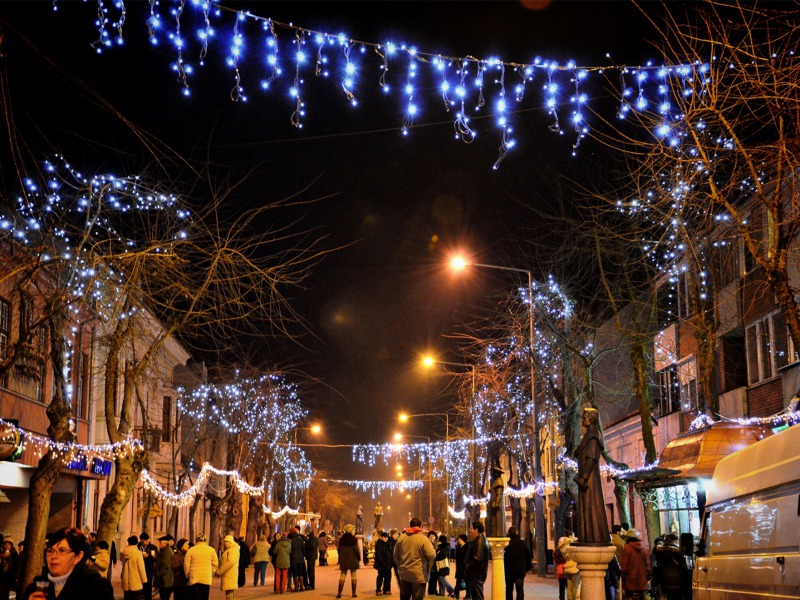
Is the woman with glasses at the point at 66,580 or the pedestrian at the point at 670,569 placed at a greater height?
the woman with glasses at the point at 66,580

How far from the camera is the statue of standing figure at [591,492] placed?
14.6 meters

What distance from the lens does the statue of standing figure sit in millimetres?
14594

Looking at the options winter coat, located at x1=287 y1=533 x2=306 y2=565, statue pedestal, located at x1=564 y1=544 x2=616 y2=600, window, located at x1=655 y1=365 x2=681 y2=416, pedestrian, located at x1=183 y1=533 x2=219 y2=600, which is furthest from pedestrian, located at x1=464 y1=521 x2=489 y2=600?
window, located at x1=655 y1=365 x2=681 y2=416

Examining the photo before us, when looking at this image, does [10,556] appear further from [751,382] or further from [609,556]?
[751,382]

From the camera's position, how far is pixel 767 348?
82.3ft

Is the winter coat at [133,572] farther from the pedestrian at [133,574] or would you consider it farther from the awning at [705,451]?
the awning at [705,451]

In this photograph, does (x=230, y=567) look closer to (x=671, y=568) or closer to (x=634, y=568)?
(x=634, y=568)

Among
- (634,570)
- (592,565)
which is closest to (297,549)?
(634,570)

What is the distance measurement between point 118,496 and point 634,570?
11179mm

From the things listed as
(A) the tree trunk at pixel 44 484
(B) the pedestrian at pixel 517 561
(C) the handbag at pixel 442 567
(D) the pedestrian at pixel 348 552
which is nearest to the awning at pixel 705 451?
(B) the pedestrian at pixel 517 561

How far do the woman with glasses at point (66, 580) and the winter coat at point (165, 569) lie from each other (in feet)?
47.4

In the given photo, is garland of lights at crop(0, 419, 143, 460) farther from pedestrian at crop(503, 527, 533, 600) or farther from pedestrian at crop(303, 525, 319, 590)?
pedestrian at crop(503, 527, 533, 600)

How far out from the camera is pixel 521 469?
43719 millimetres

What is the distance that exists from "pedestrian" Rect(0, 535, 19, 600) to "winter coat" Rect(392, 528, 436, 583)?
21.5 ft
